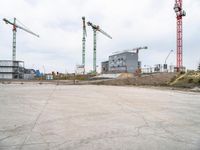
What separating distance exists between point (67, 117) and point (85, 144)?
3879 mm

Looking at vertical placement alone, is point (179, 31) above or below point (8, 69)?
above

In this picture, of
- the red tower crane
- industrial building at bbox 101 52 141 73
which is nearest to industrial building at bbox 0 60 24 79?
industrial building at bbox 101 52 141 73

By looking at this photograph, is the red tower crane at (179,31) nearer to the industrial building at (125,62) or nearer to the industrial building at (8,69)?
the industrial building at (125,62)

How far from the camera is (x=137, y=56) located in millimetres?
123375

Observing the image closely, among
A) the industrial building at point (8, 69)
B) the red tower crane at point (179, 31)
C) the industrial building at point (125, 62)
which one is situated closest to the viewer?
the red tower crane at point (179, 31)

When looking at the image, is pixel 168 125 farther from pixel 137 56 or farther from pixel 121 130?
pixel 137 56

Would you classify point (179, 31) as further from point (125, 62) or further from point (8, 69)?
point (8, 69)

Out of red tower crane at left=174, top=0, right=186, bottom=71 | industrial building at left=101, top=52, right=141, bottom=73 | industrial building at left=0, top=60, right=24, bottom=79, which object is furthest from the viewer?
industrial building at left=101, top=52, right=141, bottom=73

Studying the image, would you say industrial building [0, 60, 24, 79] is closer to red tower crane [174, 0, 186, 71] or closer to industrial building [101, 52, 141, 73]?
industrial building [101, 52, 141, 73]

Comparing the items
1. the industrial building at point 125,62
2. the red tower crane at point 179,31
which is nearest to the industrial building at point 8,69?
the industrial building at point 125,62

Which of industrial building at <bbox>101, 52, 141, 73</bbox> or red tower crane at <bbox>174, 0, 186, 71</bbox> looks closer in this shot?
red tower crane at <bbox>174, 0, 186, 71</bbox>

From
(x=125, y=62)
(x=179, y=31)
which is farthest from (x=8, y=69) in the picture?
(x=179, y=31)

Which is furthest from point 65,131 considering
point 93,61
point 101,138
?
point 93,61

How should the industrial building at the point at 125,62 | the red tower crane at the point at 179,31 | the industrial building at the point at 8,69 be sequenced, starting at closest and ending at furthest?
1. the red tower crane at the point at 179,31
2. the industrial building at the point at 8,69
3. the industrial building at the point at 125,62
